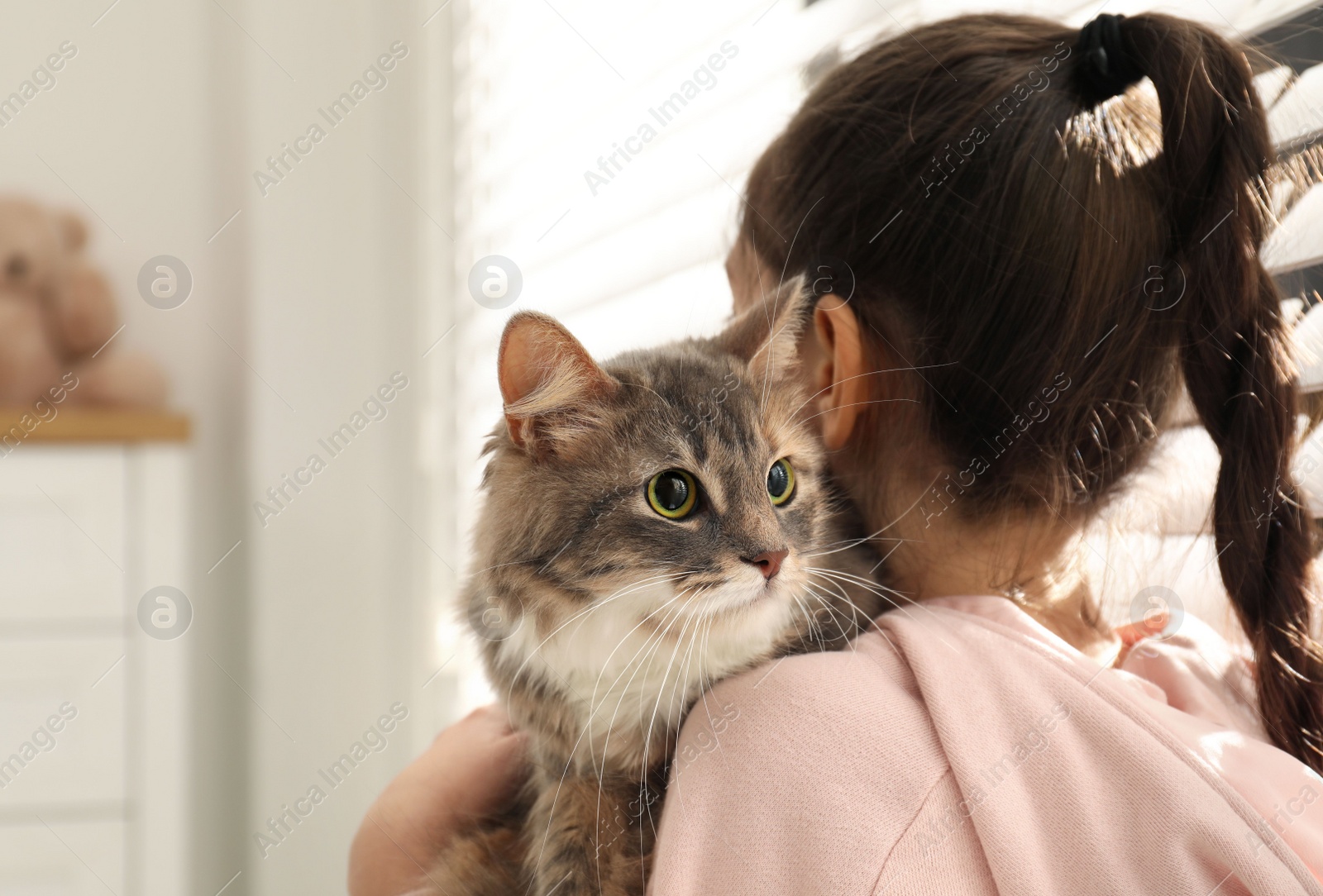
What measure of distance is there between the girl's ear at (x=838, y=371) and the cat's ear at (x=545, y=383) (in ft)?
0.81

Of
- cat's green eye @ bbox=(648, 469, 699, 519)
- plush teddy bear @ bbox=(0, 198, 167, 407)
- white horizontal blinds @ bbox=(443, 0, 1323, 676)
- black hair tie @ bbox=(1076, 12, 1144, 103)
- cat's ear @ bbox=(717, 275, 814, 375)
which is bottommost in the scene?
cat's green eye @ bbox=(648, 469, 699, 519)

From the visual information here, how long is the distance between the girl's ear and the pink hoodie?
1.00 feet

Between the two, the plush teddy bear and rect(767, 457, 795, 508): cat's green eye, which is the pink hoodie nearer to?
rect(767, 457, 795, 508): cat's green eye

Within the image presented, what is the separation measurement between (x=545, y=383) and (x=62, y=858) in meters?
1.78

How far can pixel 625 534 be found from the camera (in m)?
0.77

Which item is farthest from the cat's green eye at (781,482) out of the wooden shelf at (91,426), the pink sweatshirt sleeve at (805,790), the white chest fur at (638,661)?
the wooden shelf at (91,426)

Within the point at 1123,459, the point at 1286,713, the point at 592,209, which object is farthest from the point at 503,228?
the point at 1286,713

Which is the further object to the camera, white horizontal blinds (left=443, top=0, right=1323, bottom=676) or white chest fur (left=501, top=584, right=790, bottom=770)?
white horizontal blinds (left=443, top=0, right=1323, bottom=676)

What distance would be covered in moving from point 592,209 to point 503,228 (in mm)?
367

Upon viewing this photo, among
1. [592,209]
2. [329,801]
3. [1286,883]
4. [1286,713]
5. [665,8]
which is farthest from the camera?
[329,801]

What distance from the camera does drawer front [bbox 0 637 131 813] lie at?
67.6 inches

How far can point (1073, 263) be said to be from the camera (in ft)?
2.64

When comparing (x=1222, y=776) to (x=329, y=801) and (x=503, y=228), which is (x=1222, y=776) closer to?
(x=503, y=228)

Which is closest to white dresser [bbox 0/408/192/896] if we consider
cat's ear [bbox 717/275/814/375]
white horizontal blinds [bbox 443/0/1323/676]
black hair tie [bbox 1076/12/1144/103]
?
white horizontal blinds [bbox 443/0/1323/676]
